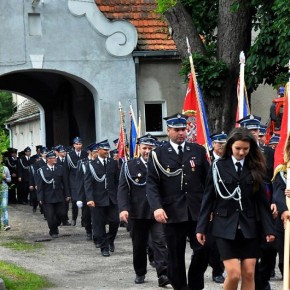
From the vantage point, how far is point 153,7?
28656mm

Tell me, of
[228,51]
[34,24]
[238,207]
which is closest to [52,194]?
[228,51]

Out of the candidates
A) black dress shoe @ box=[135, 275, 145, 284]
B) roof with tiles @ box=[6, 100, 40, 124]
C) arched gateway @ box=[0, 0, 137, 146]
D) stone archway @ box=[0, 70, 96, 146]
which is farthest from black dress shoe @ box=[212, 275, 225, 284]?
roof with tiles @ box=[6, 100, 40, 124]

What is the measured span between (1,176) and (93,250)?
4.83 metres

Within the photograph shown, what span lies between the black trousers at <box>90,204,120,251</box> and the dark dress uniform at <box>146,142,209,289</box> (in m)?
5.75

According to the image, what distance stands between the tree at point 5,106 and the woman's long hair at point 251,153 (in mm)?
46363

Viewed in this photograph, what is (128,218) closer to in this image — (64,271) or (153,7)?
(64,271)

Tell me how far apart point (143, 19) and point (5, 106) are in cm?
2908

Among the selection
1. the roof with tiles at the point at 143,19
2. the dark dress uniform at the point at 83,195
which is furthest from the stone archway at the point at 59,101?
the dark dress uniform at the point at 83,195

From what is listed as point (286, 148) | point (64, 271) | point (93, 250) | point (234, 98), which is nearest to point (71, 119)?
point (234, 98)

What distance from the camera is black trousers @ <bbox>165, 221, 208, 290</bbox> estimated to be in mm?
10385

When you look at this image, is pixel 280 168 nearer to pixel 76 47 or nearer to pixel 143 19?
pixel 76 47

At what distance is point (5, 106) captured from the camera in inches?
2217

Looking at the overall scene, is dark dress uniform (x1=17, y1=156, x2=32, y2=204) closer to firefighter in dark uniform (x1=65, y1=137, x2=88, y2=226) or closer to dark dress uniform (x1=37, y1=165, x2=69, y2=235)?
firefighter in dark uniform (x1=65, y1=137, x2=88, y2=226)

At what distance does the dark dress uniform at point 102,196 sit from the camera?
1664 centimetres
